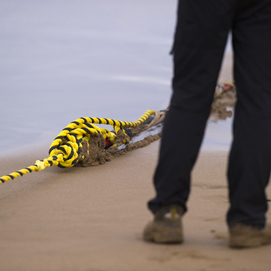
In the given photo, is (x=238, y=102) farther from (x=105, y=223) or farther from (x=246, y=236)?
(x=105, y=223)

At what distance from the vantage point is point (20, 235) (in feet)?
2.98

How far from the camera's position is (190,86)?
0.83m

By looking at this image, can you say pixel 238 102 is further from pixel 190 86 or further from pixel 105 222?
pixel 105 222

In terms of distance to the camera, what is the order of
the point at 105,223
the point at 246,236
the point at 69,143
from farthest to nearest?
the point at 69,143
the point at 105,223
the point at 246,236

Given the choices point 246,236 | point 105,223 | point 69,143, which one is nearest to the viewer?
point 246,236

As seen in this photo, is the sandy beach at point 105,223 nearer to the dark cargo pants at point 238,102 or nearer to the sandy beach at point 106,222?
the sandy beach at point 106,222

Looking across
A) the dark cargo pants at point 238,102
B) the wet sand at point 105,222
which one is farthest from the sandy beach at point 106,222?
the dark cargo pants at point 238,102

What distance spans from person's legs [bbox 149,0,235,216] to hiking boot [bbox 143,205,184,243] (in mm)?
16

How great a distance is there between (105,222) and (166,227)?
0.73 feet

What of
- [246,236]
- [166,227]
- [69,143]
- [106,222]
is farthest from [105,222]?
[69,143]

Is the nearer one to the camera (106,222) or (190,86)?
(190,86)

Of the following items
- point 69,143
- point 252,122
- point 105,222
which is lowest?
point 105,222

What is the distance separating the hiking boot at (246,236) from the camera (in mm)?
783

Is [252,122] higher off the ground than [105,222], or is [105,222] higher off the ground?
[252,122]
